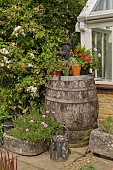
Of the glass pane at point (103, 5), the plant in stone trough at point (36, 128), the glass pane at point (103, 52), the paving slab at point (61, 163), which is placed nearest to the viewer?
the paving slab at point (61, 163)

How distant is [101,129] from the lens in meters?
3.56

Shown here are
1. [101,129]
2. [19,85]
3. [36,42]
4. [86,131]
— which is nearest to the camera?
[101,129]

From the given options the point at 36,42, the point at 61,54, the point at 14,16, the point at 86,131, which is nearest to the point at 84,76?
the point at 61,54

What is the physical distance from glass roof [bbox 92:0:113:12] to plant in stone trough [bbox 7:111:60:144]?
196cm

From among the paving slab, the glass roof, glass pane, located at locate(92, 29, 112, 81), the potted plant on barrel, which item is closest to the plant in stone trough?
the paving slab

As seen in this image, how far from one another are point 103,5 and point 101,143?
225 centimetres

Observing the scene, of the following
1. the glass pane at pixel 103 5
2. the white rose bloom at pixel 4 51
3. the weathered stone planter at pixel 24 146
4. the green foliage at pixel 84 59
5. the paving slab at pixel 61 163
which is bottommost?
the paving slab at pixel 61 163

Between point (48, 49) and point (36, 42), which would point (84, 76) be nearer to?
point (48, 49)

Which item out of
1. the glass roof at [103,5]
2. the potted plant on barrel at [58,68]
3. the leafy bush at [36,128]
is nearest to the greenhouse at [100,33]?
the glass roof at [103,5]

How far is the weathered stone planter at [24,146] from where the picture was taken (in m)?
3.57

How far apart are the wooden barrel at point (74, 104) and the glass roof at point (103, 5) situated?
1.23 metres

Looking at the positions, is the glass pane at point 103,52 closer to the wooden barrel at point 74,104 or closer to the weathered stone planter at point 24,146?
the wooden barrel at point 74,104

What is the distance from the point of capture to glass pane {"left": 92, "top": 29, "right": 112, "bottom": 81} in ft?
14.1

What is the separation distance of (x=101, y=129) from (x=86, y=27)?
1.77m
